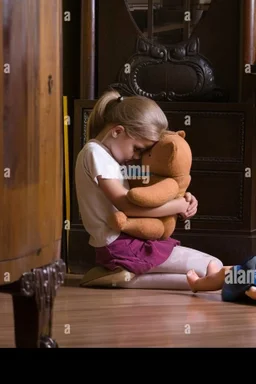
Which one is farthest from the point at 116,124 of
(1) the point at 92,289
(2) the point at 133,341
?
(2) the point at 133,341

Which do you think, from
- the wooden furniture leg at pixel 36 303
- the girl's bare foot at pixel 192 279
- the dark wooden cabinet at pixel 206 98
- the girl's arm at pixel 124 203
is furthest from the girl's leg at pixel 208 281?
the wooden furniture leg at pixel 36 303

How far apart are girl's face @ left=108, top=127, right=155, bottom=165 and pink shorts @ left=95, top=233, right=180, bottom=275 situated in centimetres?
23

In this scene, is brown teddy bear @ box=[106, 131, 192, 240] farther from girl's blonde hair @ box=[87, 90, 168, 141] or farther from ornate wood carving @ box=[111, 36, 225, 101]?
ornate wood carving @ box=[111, 36, 225, 101]

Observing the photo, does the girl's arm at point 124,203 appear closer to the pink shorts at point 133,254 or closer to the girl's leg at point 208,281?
the pink shorts at point 133,254

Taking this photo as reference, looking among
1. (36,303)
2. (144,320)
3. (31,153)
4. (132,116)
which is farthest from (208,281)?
(31,153)

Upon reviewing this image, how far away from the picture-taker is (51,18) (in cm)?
103

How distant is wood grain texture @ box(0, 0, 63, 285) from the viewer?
952 mm

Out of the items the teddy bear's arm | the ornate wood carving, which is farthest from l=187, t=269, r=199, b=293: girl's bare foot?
the ornate wood carving

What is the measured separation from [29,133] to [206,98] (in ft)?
5.30

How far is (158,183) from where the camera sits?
2162 mm

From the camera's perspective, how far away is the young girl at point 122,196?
7.10 feet

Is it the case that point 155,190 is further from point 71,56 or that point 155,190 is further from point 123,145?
point 71,56

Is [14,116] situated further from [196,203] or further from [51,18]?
[196,203]

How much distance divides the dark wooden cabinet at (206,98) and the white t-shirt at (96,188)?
27cm
